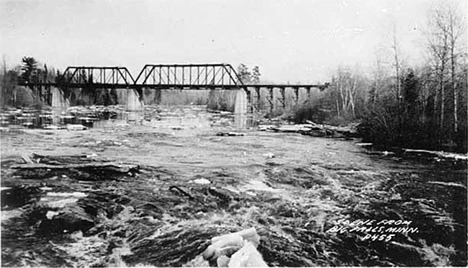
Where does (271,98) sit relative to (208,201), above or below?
above

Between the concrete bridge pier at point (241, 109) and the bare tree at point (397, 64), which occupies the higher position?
the bare tree at point (397, 64)

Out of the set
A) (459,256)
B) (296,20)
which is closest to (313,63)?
(296,20)

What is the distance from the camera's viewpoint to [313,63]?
10.3ft

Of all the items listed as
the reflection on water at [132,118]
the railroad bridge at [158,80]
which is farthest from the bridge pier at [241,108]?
the railroad bridge at [158,80]

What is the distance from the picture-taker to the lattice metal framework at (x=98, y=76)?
124 inches

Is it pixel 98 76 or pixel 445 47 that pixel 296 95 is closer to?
pixel 445 47

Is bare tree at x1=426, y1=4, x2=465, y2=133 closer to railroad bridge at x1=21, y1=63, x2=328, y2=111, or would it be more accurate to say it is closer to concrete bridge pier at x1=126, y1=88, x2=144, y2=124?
railroad bridge at x1=21, y1=63, x2=328, y2=111

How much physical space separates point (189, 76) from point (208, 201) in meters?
1.48

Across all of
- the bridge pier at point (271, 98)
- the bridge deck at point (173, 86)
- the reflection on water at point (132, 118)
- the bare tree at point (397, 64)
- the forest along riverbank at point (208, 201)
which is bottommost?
the forest along riverbank at point (208, 201)

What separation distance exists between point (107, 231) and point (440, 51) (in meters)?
3.55

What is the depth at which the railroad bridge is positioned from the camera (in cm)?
322

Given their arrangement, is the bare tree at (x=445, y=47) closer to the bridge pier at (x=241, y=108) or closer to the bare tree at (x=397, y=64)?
the bare tree at (x=397, y=64)

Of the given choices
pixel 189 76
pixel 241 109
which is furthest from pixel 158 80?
pixel 241 109

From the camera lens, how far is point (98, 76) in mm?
3365
